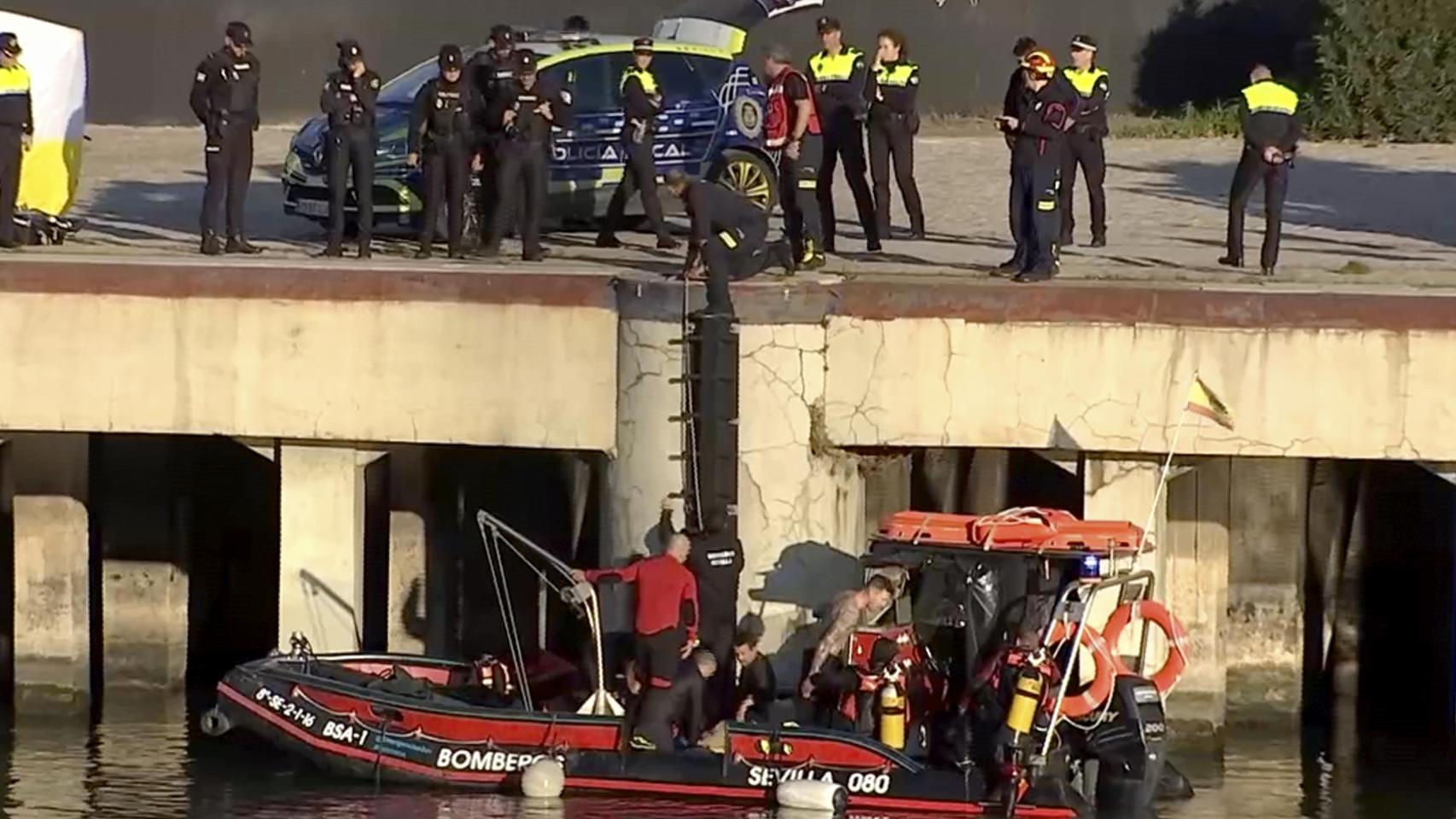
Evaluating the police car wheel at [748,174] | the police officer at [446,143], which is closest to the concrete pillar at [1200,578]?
the police car wheel at [748,174]

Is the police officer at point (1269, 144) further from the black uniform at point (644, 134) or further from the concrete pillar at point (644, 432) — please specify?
the concrete pillar at point (644, 432)

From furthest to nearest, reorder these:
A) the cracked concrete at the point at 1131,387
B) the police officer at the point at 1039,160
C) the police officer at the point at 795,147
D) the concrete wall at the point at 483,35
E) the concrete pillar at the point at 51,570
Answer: the concrete wall at the point at 483,35 < the police officer at the point at 795,147 < the concrete pillar at the point at 51,570 < the police officer at the point at 1039,160 < the cracked concrete at the point at 1131,387

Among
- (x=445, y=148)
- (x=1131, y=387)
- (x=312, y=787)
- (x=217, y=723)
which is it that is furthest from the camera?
(x=445, y=148)

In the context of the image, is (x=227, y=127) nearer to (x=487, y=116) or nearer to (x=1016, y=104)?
(x=487, y=116)

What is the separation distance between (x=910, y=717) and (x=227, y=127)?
23.8 feet

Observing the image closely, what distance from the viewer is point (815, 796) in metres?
16.6

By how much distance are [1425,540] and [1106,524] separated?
4.32 metres

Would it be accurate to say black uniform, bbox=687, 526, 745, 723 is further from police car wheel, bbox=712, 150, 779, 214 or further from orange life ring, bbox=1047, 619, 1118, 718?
police car wheel, bbox=712, 150, 779, 214

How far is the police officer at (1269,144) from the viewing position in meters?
20.8

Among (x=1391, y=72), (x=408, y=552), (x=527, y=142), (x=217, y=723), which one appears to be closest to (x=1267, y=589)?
(x=408, y=552)

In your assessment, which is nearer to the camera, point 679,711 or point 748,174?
point 679,711

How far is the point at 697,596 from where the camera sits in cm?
1780

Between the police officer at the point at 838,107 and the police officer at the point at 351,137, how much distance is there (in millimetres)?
3101

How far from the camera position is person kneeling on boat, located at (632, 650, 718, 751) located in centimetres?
1725
